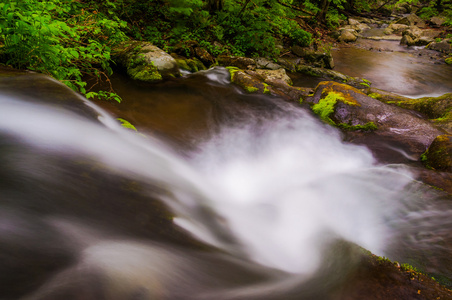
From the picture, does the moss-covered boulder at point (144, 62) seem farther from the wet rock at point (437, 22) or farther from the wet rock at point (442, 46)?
the wet rock at point (437, 22)

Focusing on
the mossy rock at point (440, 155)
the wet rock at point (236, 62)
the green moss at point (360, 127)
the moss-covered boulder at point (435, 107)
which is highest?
the wet rock at point (236, 62)

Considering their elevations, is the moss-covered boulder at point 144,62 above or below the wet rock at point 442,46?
below

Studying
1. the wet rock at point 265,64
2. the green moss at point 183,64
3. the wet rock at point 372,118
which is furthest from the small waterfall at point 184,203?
the wet rock at point 265,64

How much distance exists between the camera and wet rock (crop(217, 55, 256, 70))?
7.88 meters

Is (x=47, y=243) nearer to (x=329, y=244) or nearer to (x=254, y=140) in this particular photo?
(x=329, y=244)

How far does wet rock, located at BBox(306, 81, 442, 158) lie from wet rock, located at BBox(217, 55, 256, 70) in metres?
3.02

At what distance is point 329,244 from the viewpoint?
8.18 feet

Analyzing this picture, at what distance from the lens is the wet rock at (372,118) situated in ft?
14.6

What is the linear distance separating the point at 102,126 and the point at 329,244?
2978mm

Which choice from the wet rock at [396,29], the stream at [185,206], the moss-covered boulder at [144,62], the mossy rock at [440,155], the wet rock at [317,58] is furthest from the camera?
the wet rock at [396,29]

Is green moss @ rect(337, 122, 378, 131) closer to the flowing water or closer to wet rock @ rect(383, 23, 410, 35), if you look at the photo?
the flowing water

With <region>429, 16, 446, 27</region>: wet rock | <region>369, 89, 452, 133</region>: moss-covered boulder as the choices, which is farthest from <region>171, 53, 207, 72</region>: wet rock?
<region>429, 16, 446, 27</region>: wet rock

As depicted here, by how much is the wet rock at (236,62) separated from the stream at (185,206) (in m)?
3.46

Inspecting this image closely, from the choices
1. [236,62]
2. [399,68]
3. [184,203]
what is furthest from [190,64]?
[399,68]
